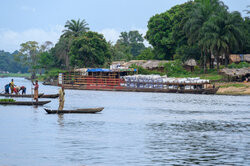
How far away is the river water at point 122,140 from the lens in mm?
16359

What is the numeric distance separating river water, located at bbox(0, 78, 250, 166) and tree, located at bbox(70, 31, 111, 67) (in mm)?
59623

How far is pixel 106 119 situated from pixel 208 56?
53285 mm

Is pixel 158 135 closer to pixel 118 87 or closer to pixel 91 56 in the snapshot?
pixel 118 87

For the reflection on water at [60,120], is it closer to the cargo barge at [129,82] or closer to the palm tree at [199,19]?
the cargo barge at [129,82]

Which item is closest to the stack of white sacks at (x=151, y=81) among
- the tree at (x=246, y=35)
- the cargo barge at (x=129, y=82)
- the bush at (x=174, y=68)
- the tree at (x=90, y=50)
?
the cargo barge at (x=129, y=82)

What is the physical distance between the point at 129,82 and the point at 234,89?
19604mm

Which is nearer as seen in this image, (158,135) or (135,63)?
(158,135)

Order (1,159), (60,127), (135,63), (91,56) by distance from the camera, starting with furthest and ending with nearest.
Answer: (91,56)
(135,63)
(60,127)
(1,159)

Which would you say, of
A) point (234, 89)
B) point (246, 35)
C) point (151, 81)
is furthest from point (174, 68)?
point (234, 89)

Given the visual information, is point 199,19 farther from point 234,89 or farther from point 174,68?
point 234,89

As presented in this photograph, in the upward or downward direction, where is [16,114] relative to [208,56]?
downward

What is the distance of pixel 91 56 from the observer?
94500mm

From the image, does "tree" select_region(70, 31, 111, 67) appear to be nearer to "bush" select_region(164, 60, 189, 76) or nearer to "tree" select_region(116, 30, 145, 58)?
"bush" select_region(164, 60, 189, 76)

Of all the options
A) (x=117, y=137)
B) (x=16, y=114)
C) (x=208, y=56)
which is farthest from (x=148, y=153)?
(x=208, y=56)
